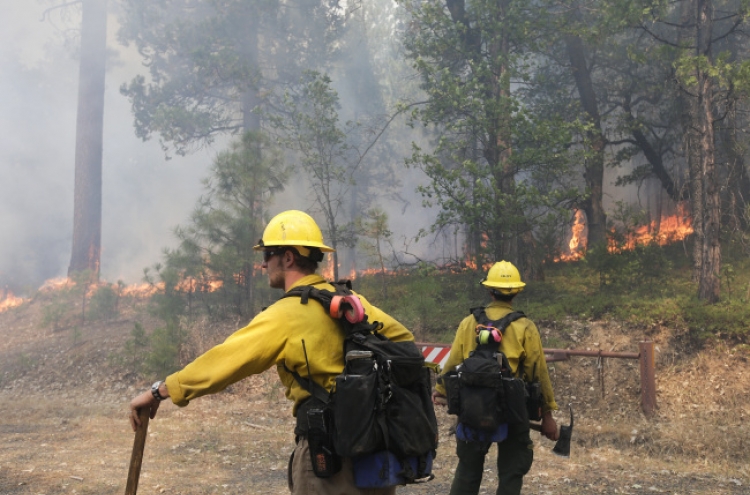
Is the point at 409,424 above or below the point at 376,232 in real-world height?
below

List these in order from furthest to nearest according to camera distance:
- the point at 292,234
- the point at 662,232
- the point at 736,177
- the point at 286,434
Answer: the point at 662,232 < the point at 736,177 < the point at 286,434 < the point at 292,234

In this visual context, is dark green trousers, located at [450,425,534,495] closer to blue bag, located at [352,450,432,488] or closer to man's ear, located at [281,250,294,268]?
blue bag, located at [352,450,432,488]

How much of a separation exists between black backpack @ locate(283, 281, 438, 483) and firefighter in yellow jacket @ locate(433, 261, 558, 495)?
5.71ft

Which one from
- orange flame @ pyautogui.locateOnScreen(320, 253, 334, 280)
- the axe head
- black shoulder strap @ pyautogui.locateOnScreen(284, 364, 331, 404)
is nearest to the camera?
black shoulder strap @ pyautogui.locateOnScreen(284, 364, 331, 404)

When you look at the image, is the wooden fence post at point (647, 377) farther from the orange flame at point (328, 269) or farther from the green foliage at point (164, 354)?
the orange flame at point (328, 269)

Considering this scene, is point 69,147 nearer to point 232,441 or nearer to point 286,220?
point 232,441

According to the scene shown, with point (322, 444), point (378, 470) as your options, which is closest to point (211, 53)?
point (322, 444)

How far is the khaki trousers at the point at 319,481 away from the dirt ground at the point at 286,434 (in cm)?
371

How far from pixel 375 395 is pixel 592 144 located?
515 inches

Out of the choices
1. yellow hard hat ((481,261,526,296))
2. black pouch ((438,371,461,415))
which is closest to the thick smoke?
yellow hard hat ((481,261,526,296))

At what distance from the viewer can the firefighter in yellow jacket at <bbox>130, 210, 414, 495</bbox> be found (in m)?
2.81

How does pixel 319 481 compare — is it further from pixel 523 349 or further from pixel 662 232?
pixel 662 232

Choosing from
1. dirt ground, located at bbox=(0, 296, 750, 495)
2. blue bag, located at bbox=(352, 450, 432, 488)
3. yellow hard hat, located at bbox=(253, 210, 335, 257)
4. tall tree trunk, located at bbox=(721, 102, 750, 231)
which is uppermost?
tall tree trunk, located at bbox=(721, 102, 750, 231)

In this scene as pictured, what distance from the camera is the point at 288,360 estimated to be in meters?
2.90
